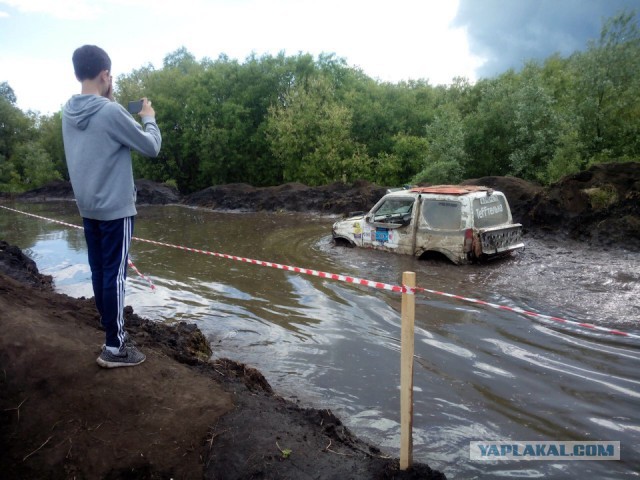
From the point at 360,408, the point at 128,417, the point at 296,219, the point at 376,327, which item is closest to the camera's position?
the point at 128,417

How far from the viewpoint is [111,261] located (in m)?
3.40

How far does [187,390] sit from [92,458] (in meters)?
0.77

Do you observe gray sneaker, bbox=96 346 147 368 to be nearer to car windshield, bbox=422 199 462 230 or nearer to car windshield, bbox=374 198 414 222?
car windshield, bbox=422 199 462 230

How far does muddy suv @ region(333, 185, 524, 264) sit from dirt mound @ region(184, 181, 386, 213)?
11.0 m

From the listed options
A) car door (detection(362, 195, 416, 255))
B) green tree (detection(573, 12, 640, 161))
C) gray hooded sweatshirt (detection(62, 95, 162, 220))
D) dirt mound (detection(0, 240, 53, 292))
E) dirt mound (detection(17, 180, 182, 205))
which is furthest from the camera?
dirt mound (detection(17, 180, 182, 205))

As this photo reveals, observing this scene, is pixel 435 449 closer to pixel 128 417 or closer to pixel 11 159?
pixel 128 417

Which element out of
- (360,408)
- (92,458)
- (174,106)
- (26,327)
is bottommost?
(360,408)

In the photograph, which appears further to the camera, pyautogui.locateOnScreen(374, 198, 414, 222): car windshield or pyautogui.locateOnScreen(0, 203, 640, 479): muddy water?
pyautogui.locateOnScreen(374, 198, 414, 222): car windshield

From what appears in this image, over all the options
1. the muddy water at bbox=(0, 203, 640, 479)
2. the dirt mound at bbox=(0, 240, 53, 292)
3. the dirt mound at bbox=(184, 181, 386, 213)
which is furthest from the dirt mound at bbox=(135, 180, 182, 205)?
the dirt mound at bbox=(0, 240, 53, 292)

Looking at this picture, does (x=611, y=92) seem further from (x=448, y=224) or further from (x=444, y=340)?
(x=444, y=340)

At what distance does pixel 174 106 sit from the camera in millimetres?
37750

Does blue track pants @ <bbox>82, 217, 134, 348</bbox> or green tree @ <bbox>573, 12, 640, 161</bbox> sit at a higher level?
green tree @ <bbox>573, 12, 640, 161</bbox>

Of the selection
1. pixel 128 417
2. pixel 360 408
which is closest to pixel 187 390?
pixel 128 417

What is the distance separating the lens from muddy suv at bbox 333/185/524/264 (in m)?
9.00
